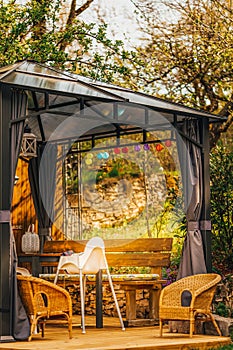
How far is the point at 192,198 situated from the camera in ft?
28.9

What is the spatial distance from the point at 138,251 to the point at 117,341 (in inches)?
107

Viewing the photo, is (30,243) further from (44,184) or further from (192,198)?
(192,198)

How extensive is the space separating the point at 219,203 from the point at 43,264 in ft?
8.84

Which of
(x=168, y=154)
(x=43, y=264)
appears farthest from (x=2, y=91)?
(x=168, y=154)

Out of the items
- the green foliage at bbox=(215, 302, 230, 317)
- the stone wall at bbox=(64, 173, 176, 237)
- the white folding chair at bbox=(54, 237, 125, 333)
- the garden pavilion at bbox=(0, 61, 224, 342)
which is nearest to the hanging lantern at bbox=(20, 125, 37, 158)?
the garden pavilion at bbox=(0, 61, 224, 342)

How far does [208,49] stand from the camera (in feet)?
40.4

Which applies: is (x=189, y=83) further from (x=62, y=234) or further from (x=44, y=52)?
(x=62, y=234)

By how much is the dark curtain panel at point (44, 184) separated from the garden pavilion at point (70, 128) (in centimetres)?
1

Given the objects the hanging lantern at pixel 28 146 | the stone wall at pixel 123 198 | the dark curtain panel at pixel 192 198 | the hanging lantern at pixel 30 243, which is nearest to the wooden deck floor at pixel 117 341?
the dark curtain panel at pixel 192 198

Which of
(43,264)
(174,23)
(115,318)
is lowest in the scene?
(115,318)

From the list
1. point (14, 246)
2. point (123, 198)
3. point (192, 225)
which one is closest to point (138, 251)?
point (192, 225)

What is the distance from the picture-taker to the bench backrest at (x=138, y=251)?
9547 millimetres

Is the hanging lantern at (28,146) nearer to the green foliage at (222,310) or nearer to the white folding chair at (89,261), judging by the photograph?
the white folding chair at (89,261)

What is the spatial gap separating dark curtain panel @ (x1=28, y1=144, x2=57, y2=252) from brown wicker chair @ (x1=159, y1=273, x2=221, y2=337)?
327 cm
